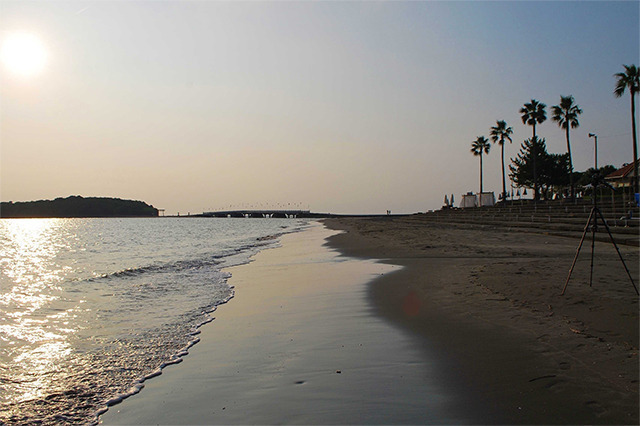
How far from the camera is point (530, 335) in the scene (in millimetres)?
6301

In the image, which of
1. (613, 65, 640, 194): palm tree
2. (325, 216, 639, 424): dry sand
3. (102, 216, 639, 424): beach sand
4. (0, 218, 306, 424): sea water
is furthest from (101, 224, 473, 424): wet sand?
(613, 65, 640, 194): palm tree

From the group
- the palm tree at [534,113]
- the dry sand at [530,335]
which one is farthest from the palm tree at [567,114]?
the dry sand at [530,335]

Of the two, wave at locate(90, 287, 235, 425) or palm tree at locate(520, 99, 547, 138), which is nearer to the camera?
wave at locate(90, 287, 235, 425)

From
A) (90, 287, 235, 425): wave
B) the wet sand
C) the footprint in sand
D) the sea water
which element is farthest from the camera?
the sea water

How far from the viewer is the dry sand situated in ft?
13.8

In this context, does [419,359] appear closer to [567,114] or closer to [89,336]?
[89,336]

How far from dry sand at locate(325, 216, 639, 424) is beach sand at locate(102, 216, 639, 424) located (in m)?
0.02

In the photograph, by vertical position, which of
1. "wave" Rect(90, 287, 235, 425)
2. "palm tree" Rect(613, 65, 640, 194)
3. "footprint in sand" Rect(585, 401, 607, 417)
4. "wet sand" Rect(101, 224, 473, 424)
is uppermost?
"palm tree" Rect(613, 65, 640, 194)

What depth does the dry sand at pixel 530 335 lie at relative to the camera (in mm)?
4203

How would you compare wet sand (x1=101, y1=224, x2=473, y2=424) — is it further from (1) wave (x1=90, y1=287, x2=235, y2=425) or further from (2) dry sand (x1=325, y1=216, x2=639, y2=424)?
(2) dry sand (x1=325, y1=216, x2=639, y2=424)

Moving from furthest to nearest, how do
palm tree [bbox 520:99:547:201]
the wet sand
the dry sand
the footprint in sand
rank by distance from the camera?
palm tree [bbox 520:99:547:201]
the wet sand
the dry sand
the footprint in sand

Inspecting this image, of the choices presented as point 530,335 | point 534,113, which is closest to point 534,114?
point 534,113

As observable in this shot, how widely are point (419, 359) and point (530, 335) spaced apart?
5.68ft

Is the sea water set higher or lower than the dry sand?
lower
